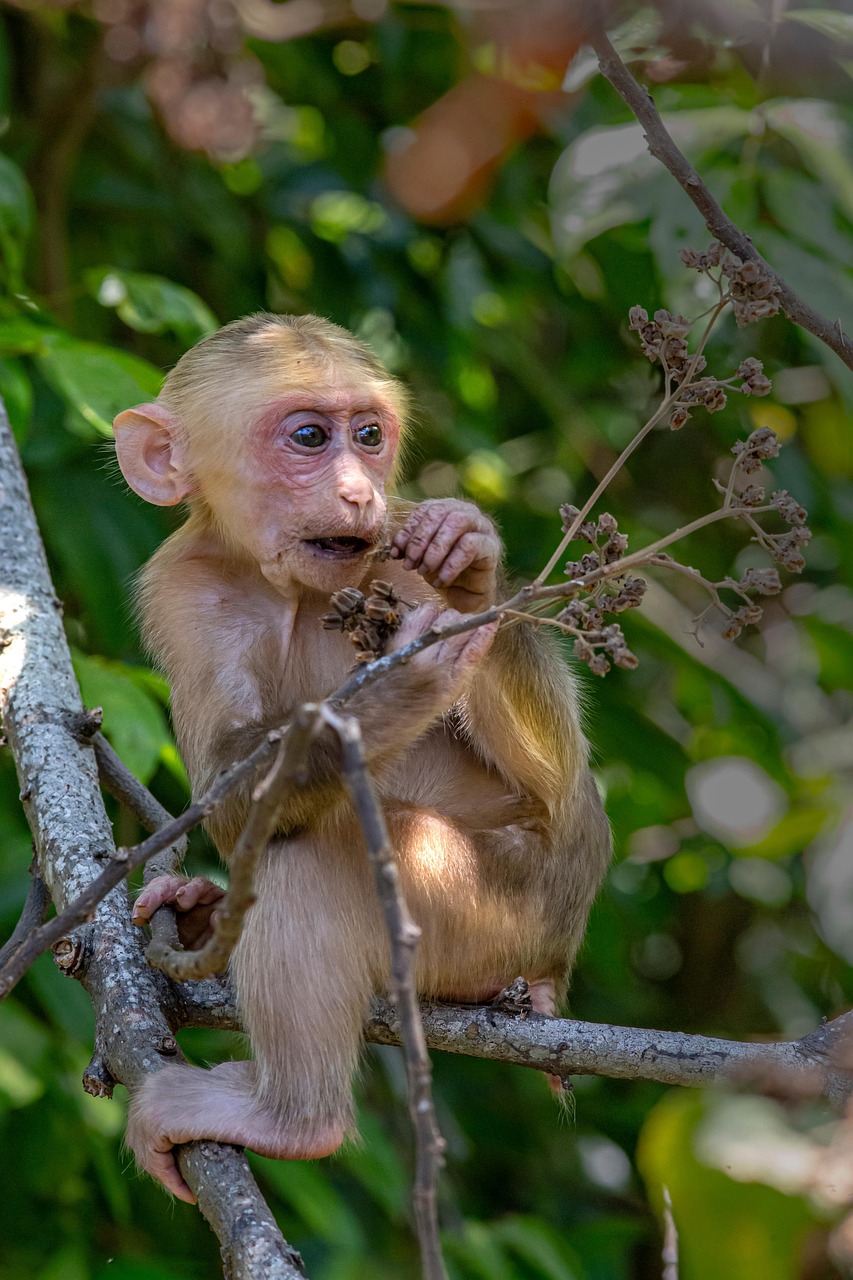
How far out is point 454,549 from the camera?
3.42m

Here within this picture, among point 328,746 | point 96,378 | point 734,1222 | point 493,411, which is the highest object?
point 734,1222

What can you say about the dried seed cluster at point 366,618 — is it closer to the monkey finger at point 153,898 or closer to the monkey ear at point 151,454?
the monkey finger at point 153,898

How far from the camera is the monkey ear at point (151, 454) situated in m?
4.46

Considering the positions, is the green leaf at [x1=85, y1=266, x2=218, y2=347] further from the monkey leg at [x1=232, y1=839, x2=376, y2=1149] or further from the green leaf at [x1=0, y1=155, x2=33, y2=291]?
the monkey leg at [x1=232, y1=839, x2=376, y2=1149]

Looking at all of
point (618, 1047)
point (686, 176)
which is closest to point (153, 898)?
point (618, 1047)

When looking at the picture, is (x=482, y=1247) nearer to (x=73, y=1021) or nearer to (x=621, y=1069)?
(x=73, y=1021)

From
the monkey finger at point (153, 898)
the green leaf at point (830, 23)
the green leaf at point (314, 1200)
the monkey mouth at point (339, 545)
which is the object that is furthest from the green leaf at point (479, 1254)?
the green leaf at point (830, 23)

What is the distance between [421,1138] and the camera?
5.50ft

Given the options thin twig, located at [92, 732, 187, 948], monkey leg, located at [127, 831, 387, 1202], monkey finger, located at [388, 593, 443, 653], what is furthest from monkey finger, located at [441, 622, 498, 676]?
thin twig, located at [92, 732, 187, 948]

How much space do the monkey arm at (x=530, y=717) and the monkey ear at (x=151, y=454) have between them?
1.21m

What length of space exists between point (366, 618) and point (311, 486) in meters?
1.29

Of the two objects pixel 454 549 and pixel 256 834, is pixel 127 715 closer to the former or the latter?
pixel 454 549

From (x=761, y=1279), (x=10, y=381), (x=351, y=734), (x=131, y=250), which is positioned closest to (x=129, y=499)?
(x=10, y=381)

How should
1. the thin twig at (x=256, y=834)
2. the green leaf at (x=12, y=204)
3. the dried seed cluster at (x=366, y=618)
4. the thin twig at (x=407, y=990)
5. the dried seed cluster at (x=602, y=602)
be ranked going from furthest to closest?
1. the green leaf at (x=12, y=204)
2. the dried seed cluster at (x=366, y=618)
3. the dried seed cluster at (x=602, y=602)
4. the thin twig at (x=256, y=834)
5. the thin twig at (x=407, y=990)
